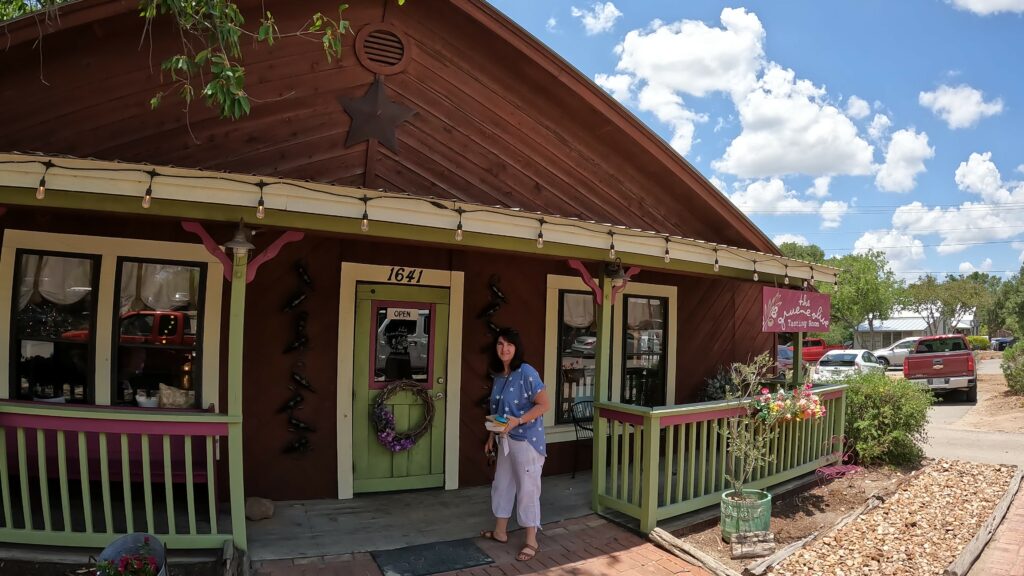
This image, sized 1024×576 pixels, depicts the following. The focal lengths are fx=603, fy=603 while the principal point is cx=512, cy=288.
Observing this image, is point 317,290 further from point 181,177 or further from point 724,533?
point 724,533

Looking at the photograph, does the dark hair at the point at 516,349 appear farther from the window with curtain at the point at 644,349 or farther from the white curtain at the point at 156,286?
the window with curtain at the point at 644,349

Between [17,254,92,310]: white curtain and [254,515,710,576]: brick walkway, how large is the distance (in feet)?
8.72

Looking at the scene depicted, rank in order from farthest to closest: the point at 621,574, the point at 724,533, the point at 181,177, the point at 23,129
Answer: the point at 724,533
the point at 23,129
the point at 621,574
the point at 181,177

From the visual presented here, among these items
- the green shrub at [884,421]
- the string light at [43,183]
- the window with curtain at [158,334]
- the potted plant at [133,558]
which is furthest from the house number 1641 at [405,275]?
the green shrub at [884,421]

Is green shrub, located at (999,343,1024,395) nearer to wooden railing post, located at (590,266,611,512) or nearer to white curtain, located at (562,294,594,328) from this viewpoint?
white curtain, located at (562,294,594,328)

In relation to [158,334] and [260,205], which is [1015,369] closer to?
[260,205]

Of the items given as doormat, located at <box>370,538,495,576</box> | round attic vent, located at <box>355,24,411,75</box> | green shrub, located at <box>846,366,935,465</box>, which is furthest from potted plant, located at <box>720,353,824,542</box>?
round attic vent, located at <box>355,24,411,75</box>

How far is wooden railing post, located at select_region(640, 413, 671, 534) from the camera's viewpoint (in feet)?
15.8

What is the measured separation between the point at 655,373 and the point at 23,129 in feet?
21.8

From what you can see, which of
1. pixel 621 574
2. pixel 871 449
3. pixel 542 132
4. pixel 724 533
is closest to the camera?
pixel 621 574

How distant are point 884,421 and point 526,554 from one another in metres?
5.48

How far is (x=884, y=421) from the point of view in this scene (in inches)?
292

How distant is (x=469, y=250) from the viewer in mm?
5871

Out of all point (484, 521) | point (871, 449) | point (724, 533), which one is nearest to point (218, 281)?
point (484, 521)
